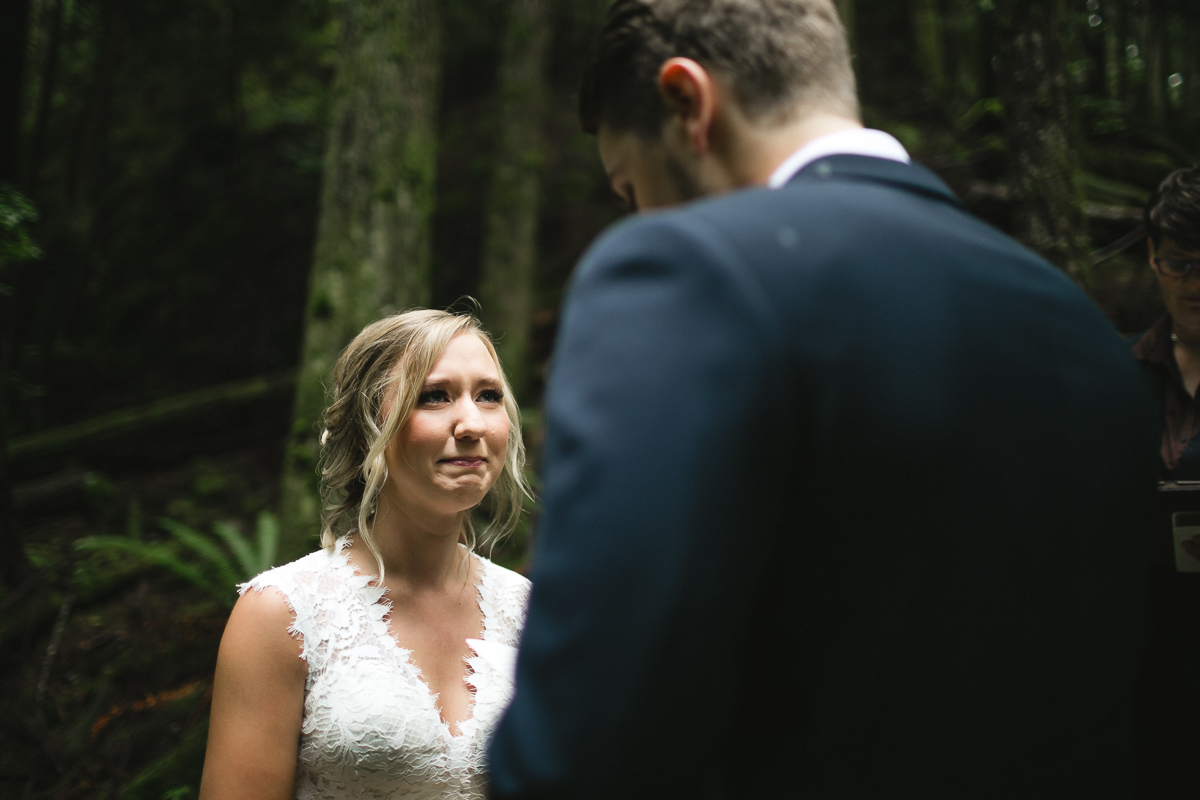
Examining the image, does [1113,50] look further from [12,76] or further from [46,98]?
[46,98]

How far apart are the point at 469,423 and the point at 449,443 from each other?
0.09 m

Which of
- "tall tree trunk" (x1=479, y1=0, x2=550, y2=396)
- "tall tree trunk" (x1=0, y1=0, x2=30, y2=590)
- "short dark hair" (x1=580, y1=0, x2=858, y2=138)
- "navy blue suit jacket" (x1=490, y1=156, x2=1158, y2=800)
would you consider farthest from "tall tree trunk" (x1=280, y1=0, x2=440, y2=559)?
"navy blue suit jacket" (x1=490, y1=156, x2=1158, y2=800)

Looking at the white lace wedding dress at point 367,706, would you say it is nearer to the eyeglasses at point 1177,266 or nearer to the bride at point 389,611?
the bride at point 389,611

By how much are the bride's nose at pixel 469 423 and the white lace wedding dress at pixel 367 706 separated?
603 millimetres

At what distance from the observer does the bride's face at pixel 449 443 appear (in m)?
2.62

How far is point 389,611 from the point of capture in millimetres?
2609

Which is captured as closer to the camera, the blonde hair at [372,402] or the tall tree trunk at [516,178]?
the blonde hair at [372,402]

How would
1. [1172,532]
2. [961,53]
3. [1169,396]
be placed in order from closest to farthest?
[1172,532] → [1169,396] → [961,53]

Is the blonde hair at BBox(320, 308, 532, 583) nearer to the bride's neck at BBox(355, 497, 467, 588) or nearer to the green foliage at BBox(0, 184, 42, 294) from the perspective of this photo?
the bride's neck at BBox(355, 497, 467, 588)

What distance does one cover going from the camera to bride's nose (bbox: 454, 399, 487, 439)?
8.61ft

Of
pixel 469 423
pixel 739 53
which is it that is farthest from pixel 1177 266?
pixel 469 423

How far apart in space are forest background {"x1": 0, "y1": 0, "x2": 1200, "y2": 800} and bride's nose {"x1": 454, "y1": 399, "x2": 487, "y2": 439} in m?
3.21

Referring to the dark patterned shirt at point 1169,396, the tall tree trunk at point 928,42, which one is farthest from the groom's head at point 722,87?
the tall tree trunk at point 928,42

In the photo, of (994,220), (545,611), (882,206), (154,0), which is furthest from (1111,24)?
(154,0)
